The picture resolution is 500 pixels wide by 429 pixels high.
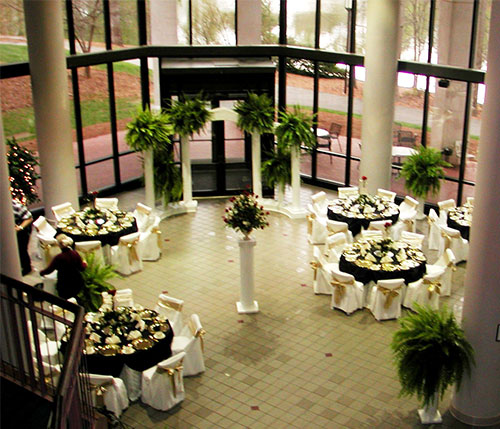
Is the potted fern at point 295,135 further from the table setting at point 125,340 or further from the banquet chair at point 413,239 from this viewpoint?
the table setting at point 125,340

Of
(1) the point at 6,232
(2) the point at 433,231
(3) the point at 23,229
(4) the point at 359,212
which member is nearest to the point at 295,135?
(4) the point at 359,212

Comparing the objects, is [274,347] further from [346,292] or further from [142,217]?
[142,217]

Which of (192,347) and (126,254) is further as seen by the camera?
(126,254)

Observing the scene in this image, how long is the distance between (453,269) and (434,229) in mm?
1899

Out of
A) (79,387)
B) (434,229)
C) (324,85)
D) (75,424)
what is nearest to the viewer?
(75,424)

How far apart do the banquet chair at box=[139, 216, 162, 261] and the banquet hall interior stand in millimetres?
104

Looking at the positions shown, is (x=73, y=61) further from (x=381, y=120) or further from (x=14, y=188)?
(x=381, y=120)

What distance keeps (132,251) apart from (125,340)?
3.65m

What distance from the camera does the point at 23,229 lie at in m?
12.8

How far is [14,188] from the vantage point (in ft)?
42.7

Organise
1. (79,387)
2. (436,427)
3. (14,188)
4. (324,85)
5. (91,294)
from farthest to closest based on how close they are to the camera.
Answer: (324,85) < (14,188) < (91,294) < (436,427) < (79,387)

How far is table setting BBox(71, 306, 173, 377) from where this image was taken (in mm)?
9305

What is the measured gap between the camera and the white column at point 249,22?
666 inches

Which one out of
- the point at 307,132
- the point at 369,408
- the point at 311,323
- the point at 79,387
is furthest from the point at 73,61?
the point at 79,387
